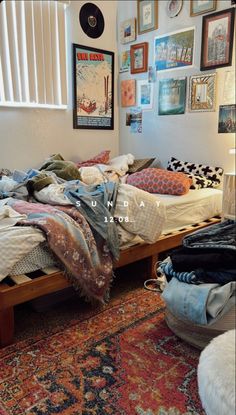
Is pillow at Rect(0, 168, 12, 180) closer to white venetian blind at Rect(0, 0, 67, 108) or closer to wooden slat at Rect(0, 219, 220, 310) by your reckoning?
white venetian blind at Rect(0, 0, 67, 108)

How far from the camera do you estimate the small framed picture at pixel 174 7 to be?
A: 105 inches

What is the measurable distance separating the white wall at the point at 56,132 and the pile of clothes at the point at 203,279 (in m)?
1.88

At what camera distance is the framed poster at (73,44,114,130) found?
9.86ft

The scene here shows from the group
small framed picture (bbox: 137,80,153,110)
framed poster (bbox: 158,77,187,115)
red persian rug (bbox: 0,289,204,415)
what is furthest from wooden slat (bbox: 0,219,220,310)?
small framed picture (bbox: 137,80,153,110)

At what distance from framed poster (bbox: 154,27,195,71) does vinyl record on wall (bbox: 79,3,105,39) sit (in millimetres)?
606

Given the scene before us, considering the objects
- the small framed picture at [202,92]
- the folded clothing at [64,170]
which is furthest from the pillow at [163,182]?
the small framed picture at [202,92]

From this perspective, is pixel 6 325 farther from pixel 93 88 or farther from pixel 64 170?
pixel 93 88

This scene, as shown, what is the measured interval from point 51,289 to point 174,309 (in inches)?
21.7

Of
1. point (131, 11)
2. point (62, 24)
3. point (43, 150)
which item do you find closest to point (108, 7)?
point (131, 11)

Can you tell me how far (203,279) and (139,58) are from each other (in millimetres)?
2468

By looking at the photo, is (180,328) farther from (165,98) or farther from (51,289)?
(165,98)

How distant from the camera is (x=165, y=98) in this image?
9.46 feet

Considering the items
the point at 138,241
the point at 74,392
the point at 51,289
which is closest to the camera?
the point at 74,392

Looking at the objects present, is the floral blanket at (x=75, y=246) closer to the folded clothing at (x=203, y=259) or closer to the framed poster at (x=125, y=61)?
the folded clothing at (x=203, y=259)
